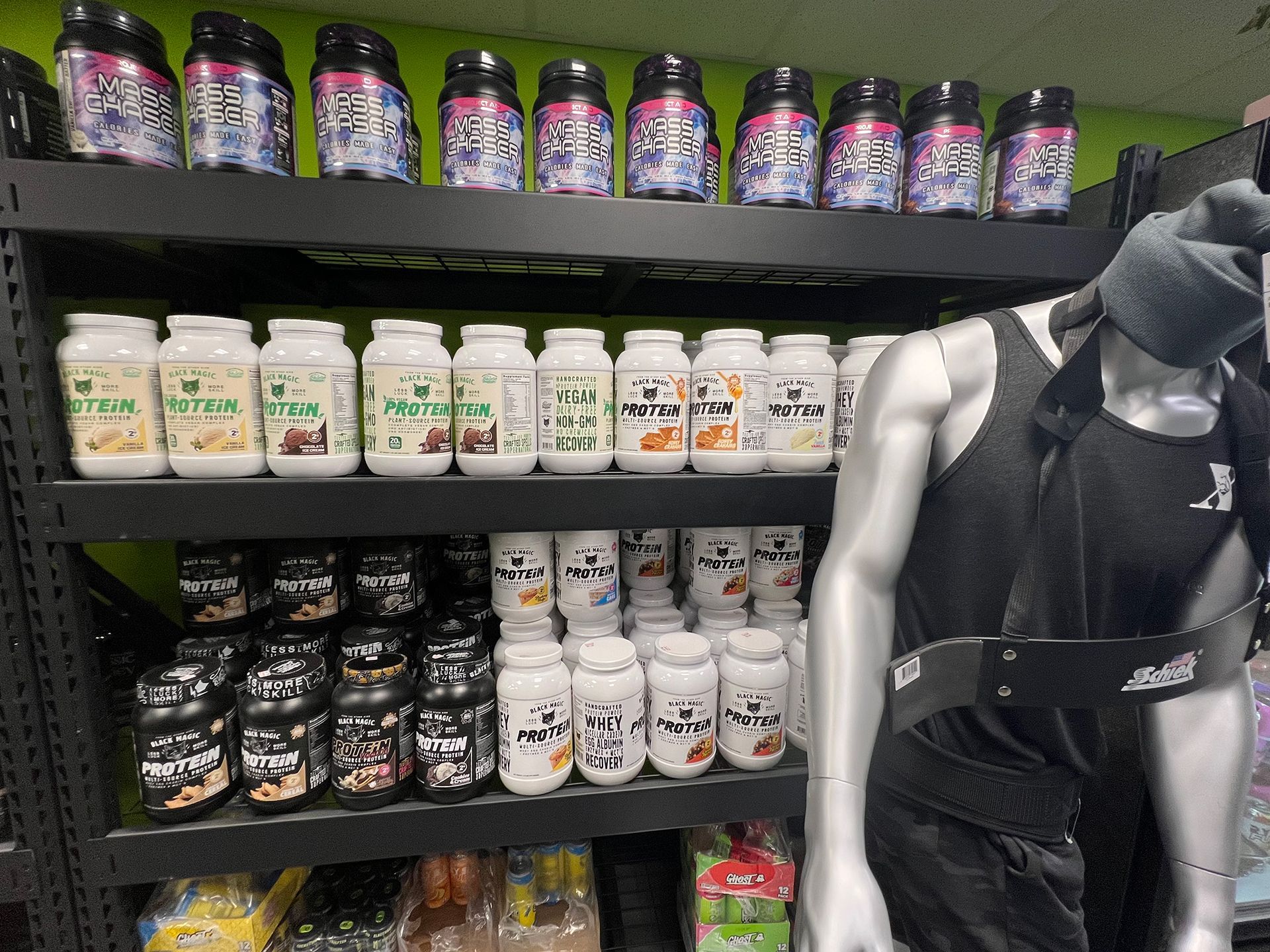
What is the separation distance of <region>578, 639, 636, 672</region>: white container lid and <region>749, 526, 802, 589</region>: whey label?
30 cm

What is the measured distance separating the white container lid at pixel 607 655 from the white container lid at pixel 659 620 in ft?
0.32

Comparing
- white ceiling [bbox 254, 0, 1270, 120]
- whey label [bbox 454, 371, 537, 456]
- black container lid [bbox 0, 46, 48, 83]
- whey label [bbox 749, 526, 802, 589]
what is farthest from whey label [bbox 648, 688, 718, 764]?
white ceiling [bbox 254, 0, 1270, 120]

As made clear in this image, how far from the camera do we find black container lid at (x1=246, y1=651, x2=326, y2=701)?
815 mm

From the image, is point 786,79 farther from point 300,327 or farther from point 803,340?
point 300,327

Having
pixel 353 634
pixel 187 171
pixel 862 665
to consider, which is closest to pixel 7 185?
pixel 187 171

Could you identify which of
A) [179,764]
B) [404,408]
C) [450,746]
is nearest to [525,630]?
[450,746]

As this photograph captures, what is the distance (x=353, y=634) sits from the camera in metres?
0.92

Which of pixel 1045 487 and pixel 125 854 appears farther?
pixel 125 854

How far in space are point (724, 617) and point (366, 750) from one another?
63 centimetres

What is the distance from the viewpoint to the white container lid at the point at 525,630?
928 mm

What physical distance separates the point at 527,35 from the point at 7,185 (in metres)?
1.06

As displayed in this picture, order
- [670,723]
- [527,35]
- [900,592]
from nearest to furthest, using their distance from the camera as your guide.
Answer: [900,592]
[670,723]
[527,35]

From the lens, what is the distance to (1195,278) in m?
0.52

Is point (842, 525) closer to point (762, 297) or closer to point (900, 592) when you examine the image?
point (900, 592)
